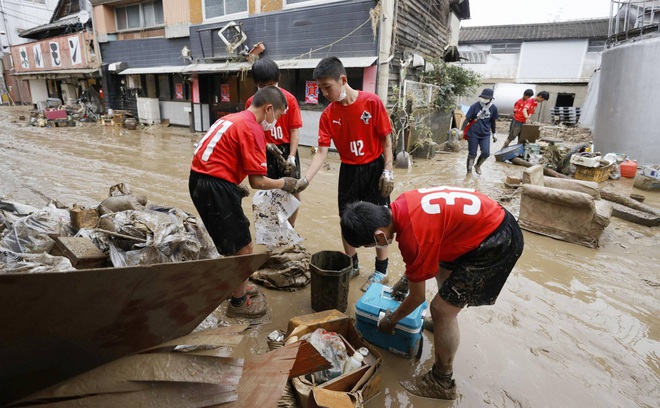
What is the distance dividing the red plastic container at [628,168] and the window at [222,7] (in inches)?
451

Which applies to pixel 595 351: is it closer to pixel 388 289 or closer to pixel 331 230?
pixel 388 289

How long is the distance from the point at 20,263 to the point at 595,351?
424 centimetres

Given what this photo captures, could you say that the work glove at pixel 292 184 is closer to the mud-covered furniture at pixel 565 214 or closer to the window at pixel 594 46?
the mud-covered furniture at pixel 565 214

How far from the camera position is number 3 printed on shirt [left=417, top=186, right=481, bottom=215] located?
186 centimetres

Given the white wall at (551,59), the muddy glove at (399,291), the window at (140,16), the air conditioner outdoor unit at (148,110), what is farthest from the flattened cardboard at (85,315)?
the white wall at (551,59)

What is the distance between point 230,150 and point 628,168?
9264 millimetres

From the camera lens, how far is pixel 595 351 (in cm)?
262

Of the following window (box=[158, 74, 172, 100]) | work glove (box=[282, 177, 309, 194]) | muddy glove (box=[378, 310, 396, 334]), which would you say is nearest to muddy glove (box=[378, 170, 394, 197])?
work glove (box=[282, 177, 309, 194])

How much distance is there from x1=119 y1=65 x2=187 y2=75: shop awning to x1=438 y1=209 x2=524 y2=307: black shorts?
44.2 ft

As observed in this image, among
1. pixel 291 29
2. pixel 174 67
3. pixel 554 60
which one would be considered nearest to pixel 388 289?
pixel 291 29

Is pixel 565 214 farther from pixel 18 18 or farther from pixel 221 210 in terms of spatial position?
pixel 18 18

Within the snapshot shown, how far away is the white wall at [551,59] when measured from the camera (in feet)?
73.7

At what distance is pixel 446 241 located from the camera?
1942 mm

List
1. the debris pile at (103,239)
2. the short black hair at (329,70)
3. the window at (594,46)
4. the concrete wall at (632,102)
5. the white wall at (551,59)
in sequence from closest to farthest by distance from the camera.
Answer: the debris pile at (103,239) → the short black hair at (329,70) → the concrete wall at (632,102) → the window at (594,46) → the white wall at (551,59)
